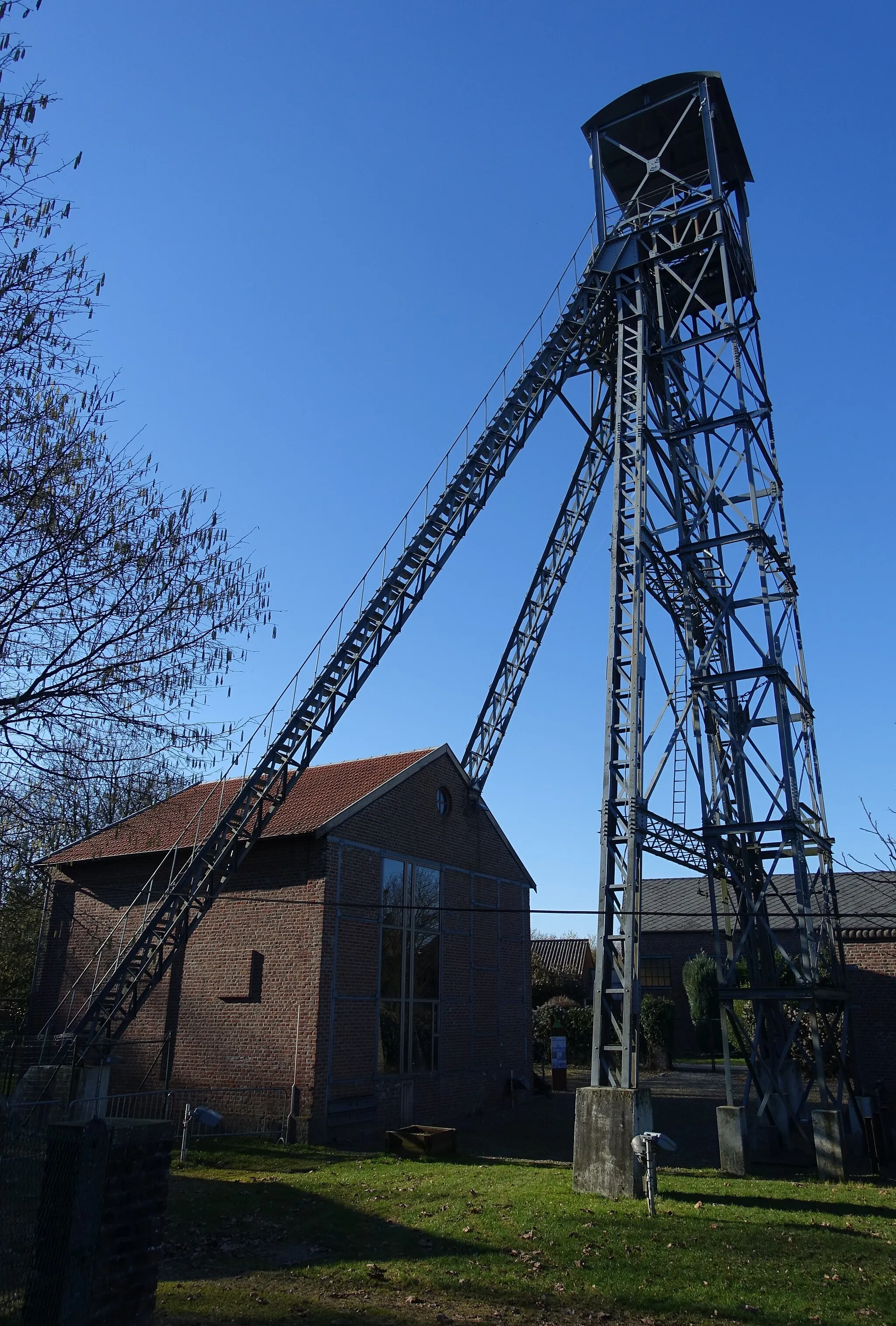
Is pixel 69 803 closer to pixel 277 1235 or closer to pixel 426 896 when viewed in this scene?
pixel 277 1235

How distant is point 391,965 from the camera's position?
1805 cm

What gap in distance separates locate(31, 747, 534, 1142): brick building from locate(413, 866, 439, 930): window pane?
1.4 inches

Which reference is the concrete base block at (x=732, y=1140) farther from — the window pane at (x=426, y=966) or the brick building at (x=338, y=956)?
the window pane at (x=426, y=966)

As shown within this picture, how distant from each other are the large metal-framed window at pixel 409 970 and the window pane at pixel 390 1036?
1 centimetres

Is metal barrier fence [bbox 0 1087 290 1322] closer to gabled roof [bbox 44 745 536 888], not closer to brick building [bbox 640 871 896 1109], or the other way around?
gabled roof [bbox 44 745 536 888]

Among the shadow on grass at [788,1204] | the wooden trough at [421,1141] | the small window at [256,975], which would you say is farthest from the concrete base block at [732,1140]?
the small window at [256,975]

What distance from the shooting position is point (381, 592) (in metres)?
17.1

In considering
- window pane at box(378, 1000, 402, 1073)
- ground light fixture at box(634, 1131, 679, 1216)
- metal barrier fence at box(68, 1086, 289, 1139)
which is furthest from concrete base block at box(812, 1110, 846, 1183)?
metal barrier fence at box(68, 1086, 289, 1139)

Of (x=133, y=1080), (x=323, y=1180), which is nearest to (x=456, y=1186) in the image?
(x=323, y=1180)

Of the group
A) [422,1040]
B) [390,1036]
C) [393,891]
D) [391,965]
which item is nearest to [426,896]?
[393,891]

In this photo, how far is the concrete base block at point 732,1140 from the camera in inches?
520

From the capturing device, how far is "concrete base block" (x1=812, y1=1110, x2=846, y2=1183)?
12.9 meters

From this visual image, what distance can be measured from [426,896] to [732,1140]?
26.3ft

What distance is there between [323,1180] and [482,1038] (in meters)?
9.12
